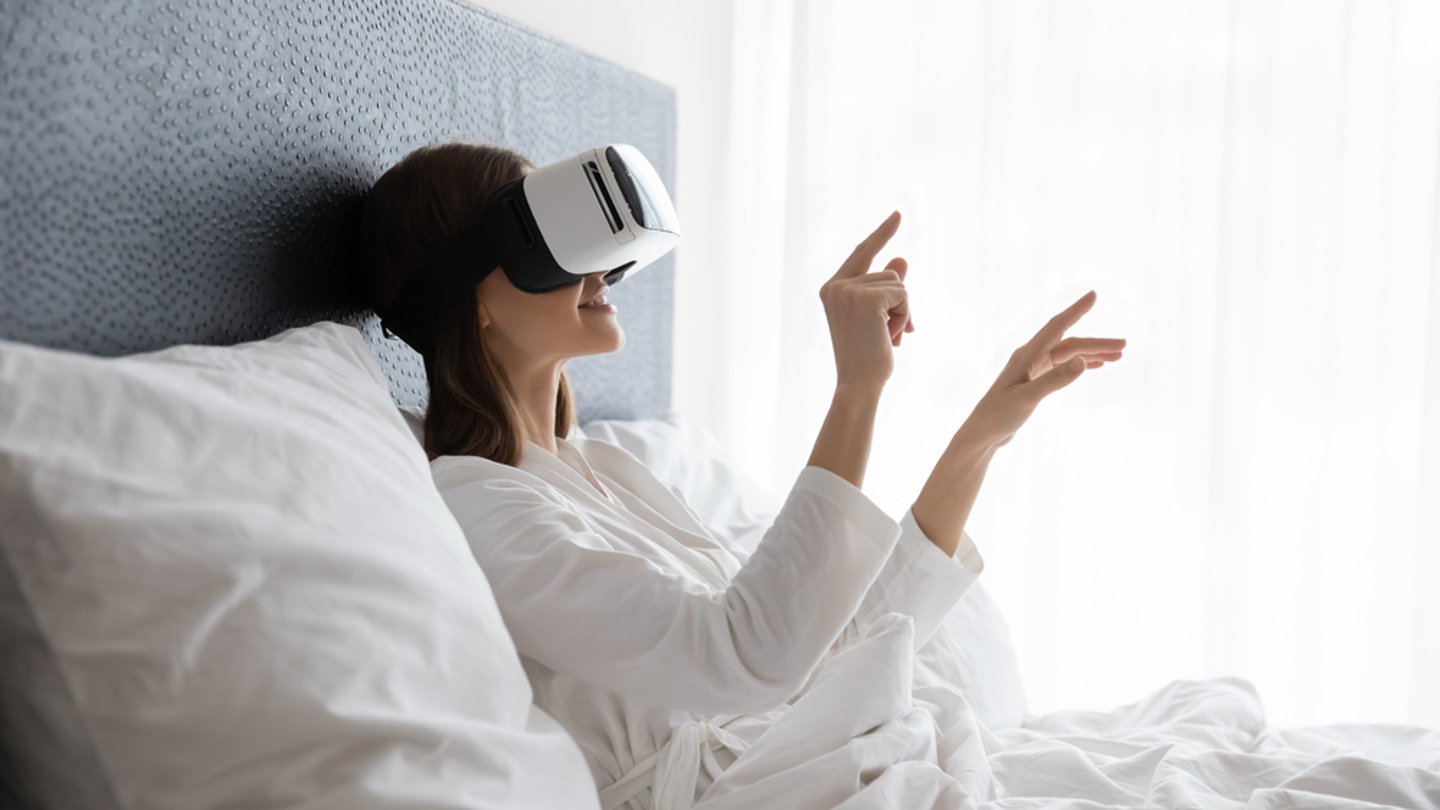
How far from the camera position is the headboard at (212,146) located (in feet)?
2.94

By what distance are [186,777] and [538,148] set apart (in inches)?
47.6

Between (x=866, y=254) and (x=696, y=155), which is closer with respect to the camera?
(x=866, y=254)

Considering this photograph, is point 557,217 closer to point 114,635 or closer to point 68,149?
point 68,149

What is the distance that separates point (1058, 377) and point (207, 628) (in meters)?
1.02

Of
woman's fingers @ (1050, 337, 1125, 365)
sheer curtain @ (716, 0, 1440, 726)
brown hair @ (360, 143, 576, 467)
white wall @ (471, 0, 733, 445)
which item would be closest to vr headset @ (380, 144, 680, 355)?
brown hair @ (360, 143, 576, 467)

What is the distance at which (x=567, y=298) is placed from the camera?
1.33 meters

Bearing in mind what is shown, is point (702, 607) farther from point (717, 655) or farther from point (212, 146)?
point (212, 146)

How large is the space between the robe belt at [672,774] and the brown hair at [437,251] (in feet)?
1.13

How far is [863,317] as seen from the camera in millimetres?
1161

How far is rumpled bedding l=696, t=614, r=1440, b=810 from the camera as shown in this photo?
1029 millimetres

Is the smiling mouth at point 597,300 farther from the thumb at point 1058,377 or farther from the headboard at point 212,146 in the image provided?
the thumb at point 1058,377

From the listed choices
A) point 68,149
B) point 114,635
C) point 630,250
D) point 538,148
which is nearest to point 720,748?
point 630,250

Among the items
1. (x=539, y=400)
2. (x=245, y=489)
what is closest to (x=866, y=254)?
(x=539, y=400)

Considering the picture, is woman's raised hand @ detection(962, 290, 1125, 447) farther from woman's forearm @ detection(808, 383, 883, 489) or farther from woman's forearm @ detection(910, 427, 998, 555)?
woman's forearm @ detection(808, 383, 883, 489)
